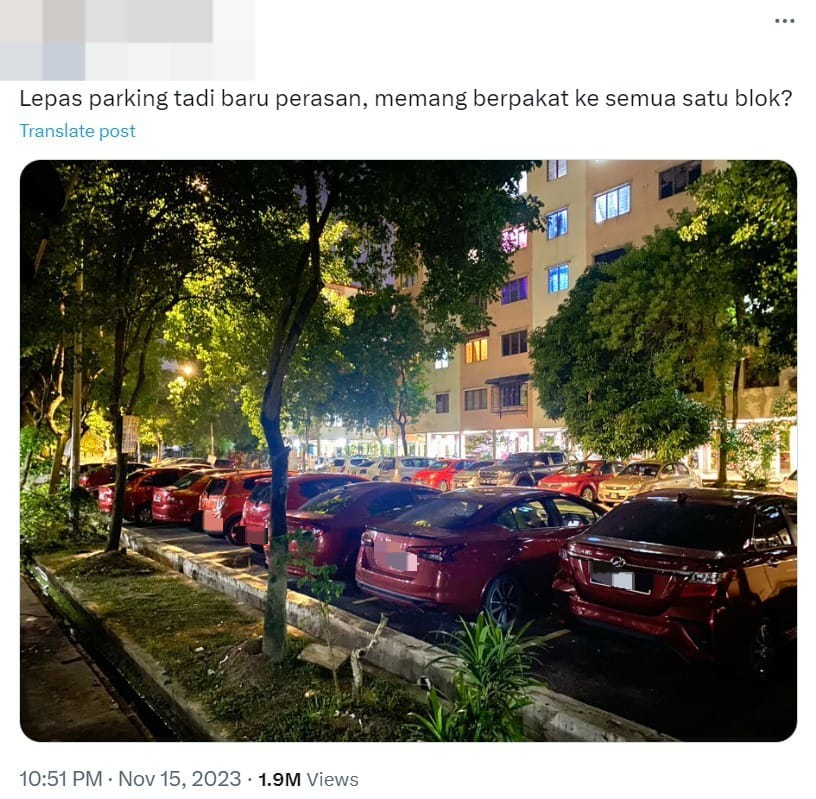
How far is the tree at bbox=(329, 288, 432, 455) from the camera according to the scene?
1602 cm

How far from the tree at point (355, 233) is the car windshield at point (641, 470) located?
10.3m

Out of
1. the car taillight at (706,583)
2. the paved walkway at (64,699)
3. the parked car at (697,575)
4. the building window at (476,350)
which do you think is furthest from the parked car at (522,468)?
the paved walkway at (64,699)

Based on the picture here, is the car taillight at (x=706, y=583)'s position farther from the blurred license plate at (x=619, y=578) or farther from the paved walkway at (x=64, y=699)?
the paved walkway at (x=64, y=699)

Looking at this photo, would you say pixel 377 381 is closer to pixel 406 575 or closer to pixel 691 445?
pixel 691 445

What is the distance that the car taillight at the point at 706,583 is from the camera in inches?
133

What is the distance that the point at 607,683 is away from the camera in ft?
12.3

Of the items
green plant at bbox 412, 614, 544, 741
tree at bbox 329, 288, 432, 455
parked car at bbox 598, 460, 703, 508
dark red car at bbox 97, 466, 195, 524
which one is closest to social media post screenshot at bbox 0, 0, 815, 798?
green plant at bbox 412, 614, 544, 741

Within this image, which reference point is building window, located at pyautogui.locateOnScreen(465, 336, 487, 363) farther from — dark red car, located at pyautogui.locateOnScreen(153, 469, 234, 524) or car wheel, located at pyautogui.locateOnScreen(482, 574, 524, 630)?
car wheel, located at pyautogui.locateOnScreen(482, 574, 524, 630)

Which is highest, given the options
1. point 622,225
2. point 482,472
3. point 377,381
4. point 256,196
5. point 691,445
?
point 622,225

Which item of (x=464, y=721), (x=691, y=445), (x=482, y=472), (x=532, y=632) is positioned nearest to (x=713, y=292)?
(x=691, y=445)

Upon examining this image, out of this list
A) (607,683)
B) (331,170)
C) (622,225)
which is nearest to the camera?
(607,683)

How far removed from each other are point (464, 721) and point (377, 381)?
601 inches
